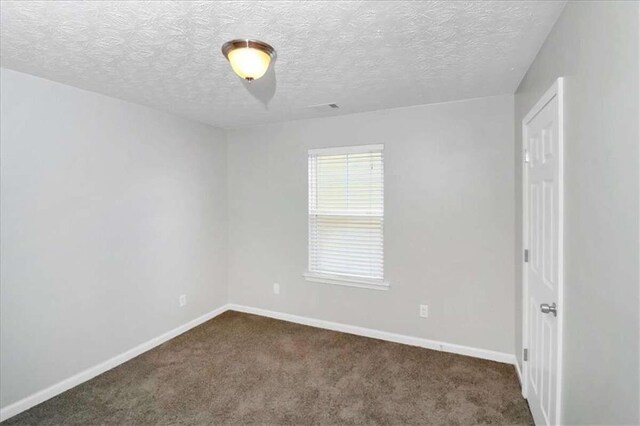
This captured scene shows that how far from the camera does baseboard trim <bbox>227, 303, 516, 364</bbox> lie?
9.80 feet

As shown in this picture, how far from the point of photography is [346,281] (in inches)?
142

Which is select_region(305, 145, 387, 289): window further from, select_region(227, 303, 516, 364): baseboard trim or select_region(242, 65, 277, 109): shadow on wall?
select_region(242, 65, 277, 109): shadow on wall

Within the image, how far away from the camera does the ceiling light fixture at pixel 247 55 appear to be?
1.76 meters

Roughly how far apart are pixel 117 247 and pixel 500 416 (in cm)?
330

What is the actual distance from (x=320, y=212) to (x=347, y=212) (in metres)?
0.33

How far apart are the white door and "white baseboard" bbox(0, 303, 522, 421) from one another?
63 centimetres

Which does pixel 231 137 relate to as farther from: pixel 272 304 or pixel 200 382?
pixel 200 382

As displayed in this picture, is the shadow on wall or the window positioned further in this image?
the window

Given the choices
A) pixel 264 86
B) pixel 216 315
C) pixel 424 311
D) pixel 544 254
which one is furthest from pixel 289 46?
pixel 216 315

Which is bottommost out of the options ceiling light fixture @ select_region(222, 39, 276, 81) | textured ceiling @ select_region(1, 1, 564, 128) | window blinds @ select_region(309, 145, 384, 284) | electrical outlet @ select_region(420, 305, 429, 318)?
electrical outlet @ select_region(420, 305, 429, 318)

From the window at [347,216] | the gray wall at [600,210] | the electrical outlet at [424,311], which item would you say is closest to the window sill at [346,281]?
the window at [347,216]

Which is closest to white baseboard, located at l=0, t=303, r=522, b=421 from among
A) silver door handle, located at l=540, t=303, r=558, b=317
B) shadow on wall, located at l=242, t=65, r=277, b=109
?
silver door handle, located at l=540, t=303, r=558, b=317

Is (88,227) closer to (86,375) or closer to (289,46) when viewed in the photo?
(86,375)

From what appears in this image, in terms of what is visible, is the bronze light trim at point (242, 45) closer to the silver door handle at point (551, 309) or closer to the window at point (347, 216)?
the window at point (347, 216)
